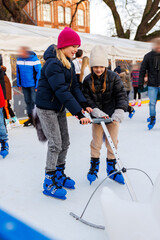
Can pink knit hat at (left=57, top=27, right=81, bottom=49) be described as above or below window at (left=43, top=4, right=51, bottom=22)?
below

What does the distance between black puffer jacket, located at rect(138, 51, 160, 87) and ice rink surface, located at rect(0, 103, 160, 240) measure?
0.94 meters

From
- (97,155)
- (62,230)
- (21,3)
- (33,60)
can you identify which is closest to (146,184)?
(97,155)

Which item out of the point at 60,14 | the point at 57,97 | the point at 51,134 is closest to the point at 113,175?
the point at 51,134

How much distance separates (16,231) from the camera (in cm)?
53

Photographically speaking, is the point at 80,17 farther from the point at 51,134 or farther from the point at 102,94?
the point at 51,134

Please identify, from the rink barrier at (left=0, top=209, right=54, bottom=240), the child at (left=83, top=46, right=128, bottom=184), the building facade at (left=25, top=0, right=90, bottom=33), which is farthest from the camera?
the building facade at (left=25, top=0, right=90, bottom=33)

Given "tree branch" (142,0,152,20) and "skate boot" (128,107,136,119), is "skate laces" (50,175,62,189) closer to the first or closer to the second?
"skate boot" (128,107,136,119)

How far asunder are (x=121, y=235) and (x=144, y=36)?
20.2 metres

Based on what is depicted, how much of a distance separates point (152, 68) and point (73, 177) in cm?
283

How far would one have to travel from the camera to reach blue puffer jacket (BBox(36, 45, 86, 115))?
6.32ft

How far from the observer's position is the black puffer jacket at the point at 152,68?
439cm

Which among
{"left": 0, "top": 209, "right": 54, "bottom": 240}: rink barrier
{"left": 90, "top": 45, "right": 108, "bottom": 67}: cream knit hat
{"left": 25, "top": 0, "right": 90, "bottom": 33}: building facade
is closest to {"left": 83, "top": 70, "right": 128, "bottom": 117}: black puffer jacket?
{"left": 90, "top": 45, "right": 108, "bottom": 67}: cream knit hat

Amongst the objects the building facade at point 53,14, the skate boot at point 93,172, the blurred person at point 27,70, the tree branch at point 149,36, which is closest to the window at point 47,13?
the building facade at point 53,14

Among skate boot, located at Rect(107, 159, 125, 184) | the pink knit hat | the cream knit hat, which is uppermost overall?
the pink knit hat
